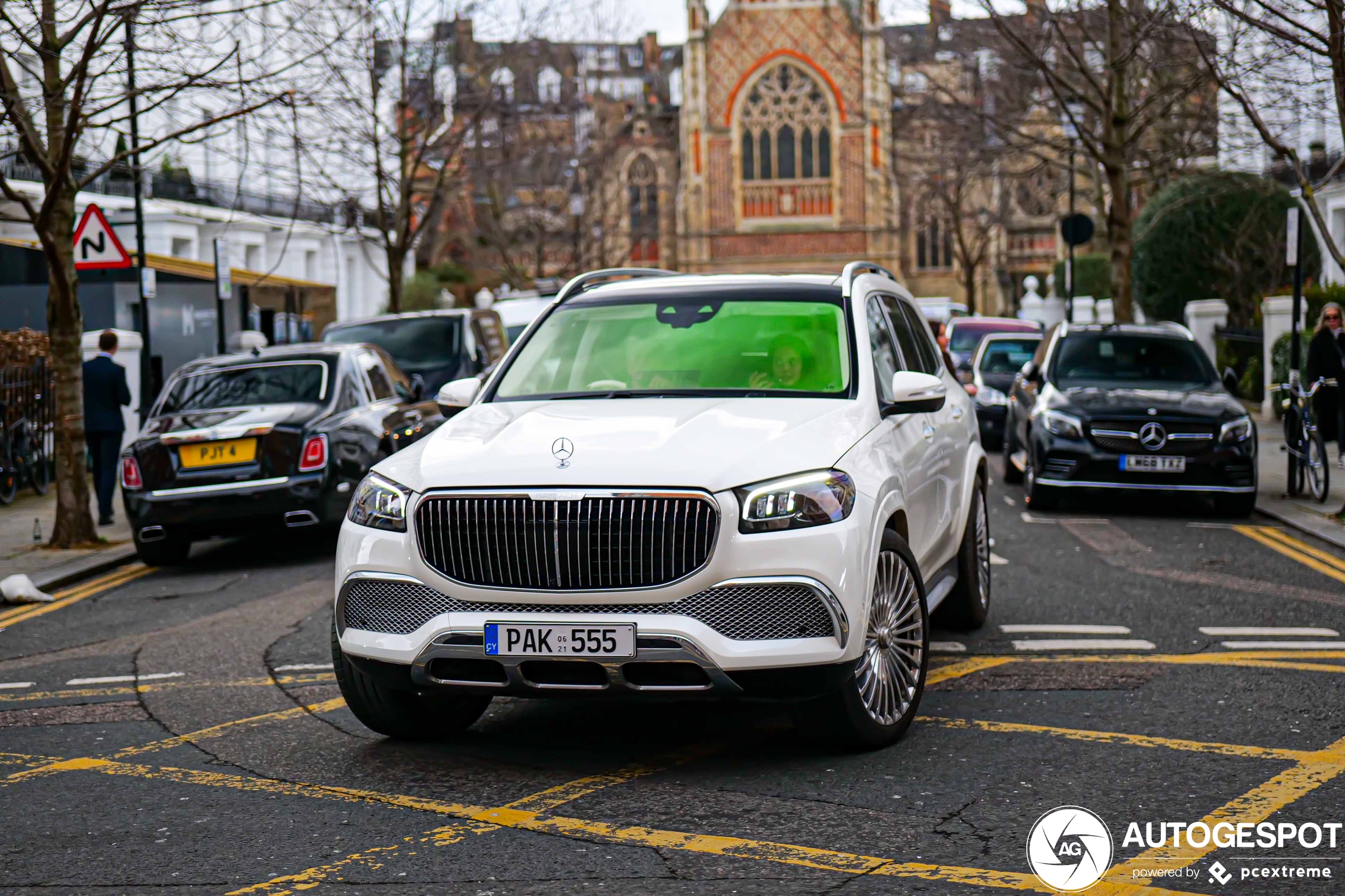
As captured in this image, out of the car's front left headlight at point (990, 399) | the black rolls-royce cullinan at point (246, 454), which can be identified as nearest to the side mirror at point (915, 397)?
the black rolls-royce cullinan at point (246, 454)

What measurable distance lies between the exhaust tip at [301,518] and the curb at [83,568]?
166cm

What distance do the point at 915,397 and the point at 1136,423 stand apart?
791cm

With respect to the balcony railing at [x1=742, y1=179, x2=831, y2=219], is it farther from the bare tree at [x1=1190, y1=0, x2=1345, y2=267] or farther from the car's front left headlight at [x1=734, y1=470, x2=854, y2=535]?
the car's front left headlight at [x1=734, y1=470, x2=854, y2=535]

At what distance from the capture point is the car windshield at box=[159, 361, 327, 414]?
1294 cm

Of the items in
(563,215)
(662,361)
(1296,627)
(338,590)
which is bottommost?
(1296,627)

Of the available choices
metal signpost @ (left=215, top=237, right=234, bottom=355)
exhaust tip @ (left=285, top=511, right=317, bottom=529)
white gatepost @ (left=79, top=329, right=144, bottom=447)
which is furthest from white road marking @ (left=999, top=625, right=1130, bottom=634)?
white gatepost @ (left=79, top=329, right=144, bottom=447)

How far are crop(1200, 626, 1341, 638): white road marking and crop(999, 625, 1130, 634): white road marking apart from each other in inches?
17.6

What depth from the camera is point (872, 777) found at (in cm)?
551

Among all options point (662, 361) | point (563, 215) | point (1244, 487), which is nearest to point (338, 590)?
point (662, 361)

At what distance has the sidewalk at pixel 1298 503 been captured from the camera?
42.1ft

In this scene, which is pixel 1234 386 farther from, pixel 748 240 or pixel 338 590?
pixel 748 240

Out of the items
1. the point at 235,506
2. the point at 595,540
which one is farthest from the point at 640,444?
the point at 235,506

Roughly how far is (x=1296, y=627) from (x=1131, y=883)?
4.68 m

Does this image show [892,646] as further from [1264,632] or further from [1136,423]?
[1136,423]
